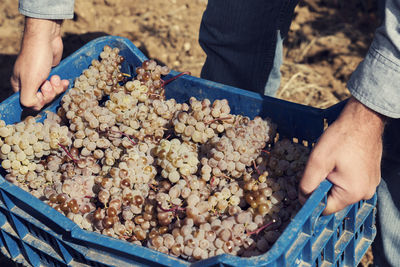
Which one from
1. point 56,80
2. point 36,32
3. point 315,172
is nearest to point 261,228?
→ point 315,172

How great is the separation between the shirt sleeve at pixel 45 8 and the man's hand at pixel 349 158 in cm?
115

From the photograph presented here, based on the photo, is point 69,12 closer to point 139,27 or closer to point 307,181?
point 307,181

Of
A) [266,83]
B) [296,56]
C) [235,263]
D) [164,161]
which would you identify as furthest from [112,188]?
[296,56]

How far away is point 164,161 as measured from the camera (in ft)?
4.85

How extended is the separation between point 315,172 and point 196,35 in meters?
2.43

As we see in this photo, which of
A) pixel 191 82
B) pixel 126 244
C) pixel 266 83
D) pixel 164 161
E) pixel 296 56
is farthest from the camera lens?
pixel 296 56

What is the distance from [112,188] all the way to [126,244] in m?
0.32

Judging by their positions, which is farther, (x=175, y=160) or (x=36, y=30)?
(x=36, y=30)

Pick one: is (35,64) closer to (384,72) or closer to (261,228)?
(261,228)

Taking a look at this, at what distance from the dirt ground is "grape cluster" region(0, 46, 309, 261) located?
4.93 feet

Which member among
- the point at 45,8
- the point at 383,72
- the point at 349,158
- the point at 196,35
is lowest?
the point at 196,35

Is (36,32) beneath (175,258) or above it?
above

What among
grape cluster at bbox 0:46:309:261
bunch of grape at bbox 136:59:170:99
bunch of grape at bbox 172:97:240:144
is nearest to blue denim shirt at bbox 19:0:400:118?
grape cluster at bbox 0:46:309:261

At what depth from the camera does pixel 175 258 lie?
1153 mm
